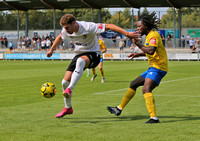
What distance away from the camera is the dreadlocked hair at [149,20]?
8234 millimetres

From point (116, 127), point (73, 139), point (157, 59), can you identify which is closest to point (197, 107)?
point (157, 59)

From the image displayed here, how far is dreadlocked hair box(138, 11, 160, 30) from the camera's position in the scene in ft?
27.0

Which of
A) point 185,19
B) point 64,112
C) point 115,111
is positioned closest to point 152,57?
Result: point 115,111

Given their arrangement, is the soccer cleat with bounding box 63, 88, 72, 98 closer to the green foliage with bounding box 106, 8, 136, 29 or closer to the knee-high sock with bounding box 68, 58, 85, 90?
the knee-high sock with bounding box 68, 58, 85, 90

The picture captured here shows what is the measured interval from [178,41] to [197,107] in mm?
41826

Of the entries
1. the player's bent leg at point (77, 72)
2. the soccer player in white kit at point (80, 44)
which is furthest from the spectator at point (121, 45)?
the player's bent leg at point (77, 72)

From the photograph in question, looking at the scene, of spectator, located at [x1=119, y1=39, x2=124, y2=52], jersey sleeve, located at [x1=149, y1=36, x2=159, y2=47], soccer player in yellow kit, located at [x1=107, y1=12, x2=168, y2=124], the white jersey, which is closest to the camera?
jersey sleeve, located at [x1=149, y1=36, x2=159, y2=47]

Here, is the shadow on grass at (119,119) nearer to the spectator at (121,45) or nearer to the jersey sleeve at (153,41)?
the jersey sleeve at (153,41)

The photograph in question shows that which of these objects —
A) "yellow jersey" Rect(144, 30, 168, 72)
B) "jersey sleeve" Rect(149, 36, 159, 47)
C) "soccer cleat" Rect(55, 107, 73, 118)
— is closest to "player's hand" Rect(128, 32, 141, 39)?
"yellow jersey" Rect(144, 30, 168, 72)

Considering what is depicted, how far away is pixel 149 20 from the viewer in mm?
8234

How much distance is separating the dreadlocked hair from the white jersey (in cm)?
88

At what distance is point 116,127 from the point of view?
24.7 ft

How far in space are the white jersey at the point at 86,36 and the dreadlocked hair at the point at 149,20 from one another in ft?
2.88

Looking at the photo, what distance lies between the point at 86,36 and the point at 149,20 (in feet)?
4.61
